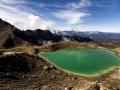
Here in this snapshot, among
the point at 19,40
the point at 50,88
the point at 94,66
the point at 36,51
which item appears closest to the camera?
the point at 50,88

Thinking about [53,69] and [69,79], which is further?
[53,69]

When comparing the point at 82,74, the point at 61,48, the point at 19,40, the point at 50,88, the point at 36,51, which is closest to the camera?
the point at 50,88

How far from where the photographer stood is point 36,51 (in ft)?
476

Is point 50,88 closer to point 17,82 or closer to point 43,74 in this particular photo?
point 17,82

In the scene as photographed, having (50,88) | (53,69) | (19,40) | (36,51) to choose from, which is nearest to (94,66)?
(53,69)

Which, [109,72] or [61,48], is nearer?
[109,72]

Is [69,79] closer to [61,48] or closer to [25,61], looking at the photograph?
[25,61]

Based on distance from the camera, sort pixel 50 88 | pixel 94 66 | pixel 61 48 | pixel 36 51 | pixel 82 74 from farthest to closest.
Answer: pixel 61 48, pixel 36 51, pixel 94 66, pixel 82 74, pixel 50 88

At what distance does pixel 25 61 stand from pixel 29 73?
37.3 ft

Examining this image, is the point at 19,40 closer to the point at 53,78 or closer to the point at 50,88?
the point at 53,78

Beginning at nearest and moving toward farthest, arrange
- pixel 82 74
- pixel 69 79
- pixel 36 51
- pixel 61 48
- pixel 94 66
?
pixel 69 79, pixel 82 74, pixel 94 66, pixel 36 51, pixel 61 48

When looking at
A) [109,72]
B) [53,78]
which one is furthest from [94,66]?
[53,78]

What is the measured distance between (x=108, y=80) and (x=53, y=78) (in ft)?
62.1

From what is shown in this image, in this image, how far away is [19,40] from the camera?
630ft
